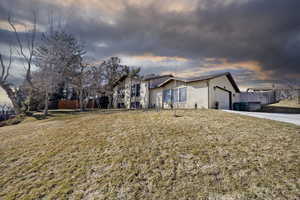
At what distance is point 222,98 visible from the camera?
14758 mm

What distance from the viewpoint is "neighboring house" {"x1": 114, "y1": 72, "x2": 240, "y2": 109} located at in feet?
44.5

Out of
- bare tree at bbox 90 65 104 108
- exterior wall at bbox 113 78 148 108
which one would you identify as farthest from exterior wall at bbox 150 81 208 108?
bare tree at bbox 90 65 104 108

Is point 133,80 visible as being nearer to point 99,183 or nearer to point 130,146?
point 130,146

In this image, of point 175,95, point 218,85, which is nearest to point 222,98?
point 218,85

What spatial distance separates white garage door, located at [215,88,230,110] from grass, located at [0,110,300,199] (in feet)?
28.5

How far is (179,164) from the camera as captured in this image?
3553 millimetres

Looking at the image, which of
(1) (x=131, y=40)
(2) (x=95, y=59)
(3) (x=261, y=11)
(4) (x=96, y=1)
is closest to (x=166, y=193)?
(4) (x=96, y=1)

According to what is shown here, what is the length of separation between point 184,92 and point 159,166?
1227 centimetres

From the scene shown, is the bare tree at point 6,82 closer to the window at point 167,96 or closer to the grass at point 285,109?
the window at point 167,96

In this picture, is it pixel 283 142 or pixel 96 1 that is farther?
pixel 96 1

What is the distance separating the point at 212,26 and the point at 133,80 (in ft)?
42.9

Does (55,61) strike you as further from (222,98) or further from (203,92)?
(222,98)

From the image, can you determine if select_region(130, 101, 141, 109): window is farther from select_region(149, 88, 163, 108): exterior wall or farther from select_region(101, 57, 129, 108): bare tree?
select_region(101, 57, 129, 108): bare tree

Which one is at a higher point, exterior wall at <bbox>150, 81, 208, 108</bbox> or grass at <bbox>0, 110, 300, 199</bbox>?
exterior wall at <bbox>150, 81, 208, 108</bbox>
